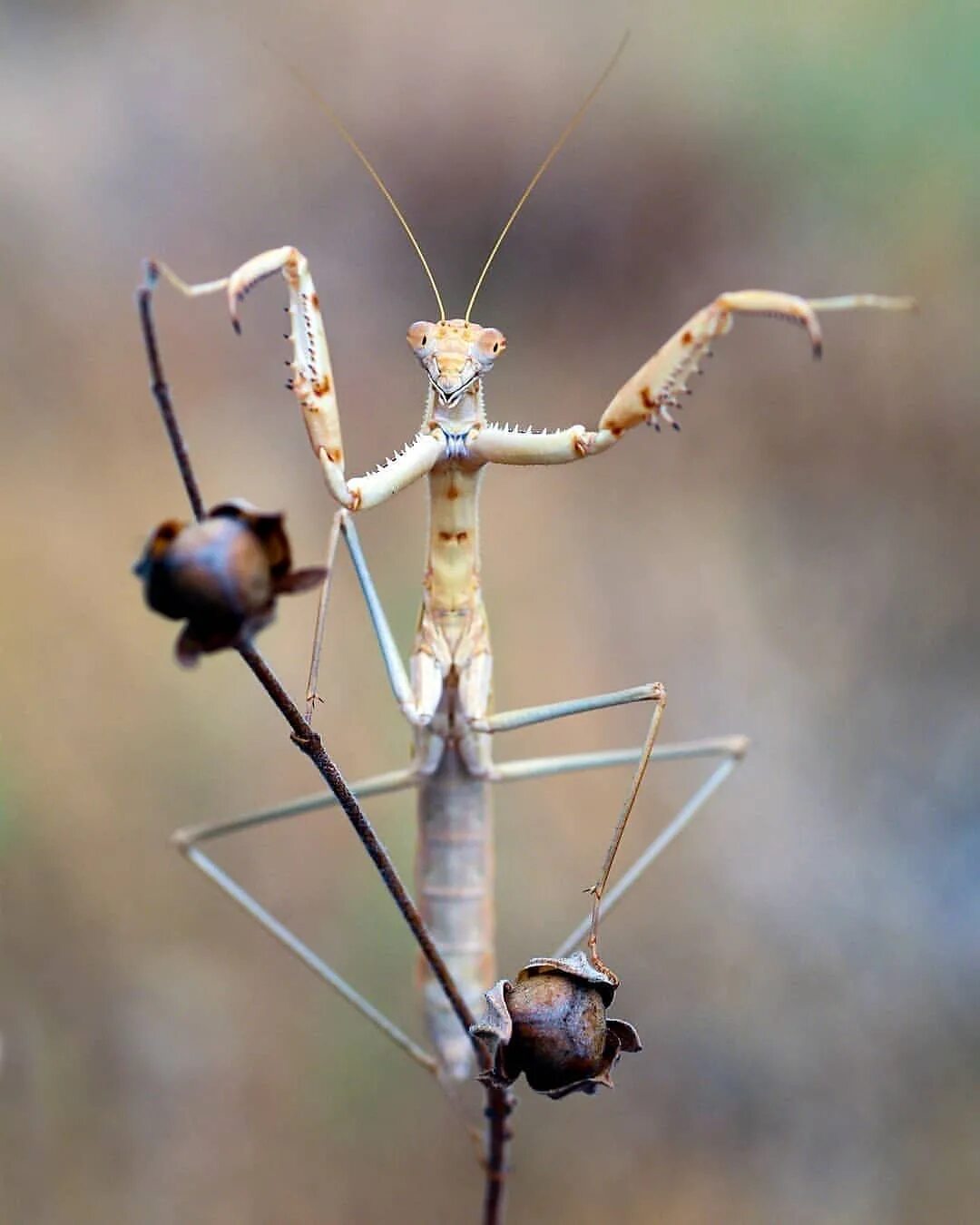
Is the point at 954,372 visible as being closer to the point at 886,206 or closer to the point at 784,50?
the point at 886,206

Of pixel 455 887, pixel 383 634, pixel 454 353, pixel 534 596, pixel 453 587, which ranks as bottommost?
pixel 455 887

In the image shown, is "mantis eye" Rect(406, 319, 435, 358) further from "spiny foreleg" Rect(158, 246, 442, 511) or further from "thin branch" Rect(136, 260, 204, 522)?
"thin branch" Rect(136, 260, 204, 522)

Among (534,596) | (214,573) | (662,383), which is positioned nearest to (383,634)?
(662,383)

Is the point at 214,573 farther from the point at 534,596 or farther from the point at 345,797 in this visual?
the point at 534,596

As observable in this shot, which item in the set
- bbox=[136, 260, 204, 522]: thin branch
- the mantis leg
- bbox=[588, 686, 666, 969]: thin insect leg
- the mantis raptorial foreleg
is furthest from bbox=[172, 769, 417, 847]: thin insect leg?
bbox=[136, 260, 204, 522]: thin branch

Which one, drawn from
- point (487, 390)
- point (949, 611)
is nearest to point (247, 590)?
point (949, 611)

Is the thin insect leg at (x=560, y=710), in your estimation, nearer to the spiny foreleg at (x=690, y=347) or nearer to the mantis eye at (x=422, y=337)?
the spiny foreleg at (x=690, y=347)
